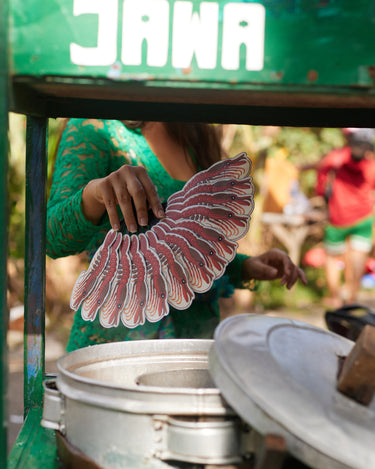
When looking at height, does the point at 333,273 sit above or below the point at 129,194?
below

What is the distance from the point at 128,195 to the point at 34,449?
0.54 meters

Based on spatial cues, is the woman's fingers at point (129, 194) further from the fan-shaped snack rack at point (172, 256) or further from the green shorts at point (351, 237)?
the green shorts at point (351, 237)

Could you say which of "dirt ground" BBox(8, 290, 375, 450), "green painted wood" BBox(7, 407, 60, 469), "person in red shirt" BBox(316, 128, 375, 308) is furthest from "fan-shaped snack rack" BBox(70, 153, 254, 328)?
"person in red shirt" BBox(316, 128, 375, 308)

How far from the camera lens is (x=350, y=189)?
4.76 m

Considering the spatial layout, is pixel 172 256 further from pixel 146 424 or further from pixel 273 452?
pixel 273 452

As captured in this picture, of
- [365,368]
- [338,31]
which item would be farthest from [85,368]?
[338,31]

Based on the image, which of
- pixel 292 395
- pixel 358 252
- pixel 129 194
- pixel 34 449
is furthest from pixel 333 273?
pixel 292 395

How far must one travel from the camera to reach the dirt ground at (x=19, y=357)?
111 inches

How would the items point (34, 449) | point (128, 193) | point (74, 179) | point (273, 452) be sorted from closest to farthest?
point (273, 452) < point (34, 449) < point (128, 193) < point (74, 179)

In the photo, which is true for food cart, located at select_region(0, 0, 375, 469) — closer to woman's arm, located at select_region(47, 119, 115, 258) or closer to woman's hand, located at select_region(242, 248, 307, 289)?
woman's arm, located at select_region(47, 119, 115, 258)

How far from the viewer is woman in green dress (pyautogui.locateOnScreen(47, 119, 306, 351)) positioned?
46.5 inches

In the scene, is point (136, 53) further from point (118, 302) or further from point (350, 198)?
point (350, 198)

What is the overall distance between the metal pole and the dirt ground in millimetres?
1453

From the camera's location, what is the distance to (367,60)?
2.38ft
